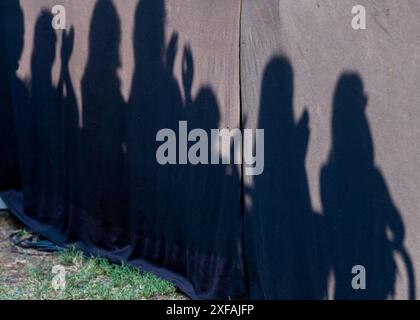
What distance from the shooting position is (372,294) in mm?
4117

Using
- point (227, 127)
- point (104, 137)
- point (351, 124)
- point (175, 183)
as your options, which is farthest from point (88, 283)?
point (351, 124)

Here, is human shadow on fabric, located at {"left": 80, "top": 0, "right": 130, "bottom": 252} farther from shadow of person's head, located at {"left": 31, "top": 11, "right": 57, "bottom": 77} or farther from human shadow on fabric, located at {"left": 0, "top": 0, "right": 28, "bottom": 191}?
human shadow on fabric, located at {"left": 0, "top": 0, "right": 28, "bottom": 191}

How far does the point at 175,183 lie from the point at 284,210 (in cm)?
124

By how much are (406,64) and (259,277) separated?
1.74 meters

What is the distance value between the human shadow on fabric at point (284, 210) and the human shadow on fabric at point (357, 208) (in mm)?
147

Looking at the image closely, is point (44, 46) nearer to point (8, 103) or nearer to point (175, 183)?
point (8, 103)

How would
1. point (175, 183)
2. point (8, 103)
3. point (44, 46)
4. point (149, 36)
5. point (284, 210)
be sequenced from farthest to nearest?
point (8, 103), point (44, 46), point (149, 36), point (175, 183), point (284, 210)

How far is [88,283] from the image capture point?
19.6ft

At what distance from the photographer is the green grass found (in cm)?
566

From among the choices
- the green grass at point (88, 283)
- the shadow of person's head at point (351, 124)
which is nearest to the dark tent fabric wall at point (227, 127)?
the shadow of person's head at point (351, 124)

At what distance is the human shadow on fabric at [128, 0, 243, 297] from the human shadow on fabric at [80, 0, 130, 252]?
17cm

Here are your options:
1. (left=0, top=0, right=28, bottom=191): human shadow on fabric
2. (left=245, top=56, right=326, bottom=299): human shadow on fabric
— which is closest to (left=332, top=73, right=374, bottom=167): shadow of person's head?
(left=245, top=56, right=326, bottom=299): human shadow on fabric

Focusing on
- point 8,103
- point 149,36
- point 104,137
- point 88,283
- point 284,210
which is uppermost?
point 149,36
